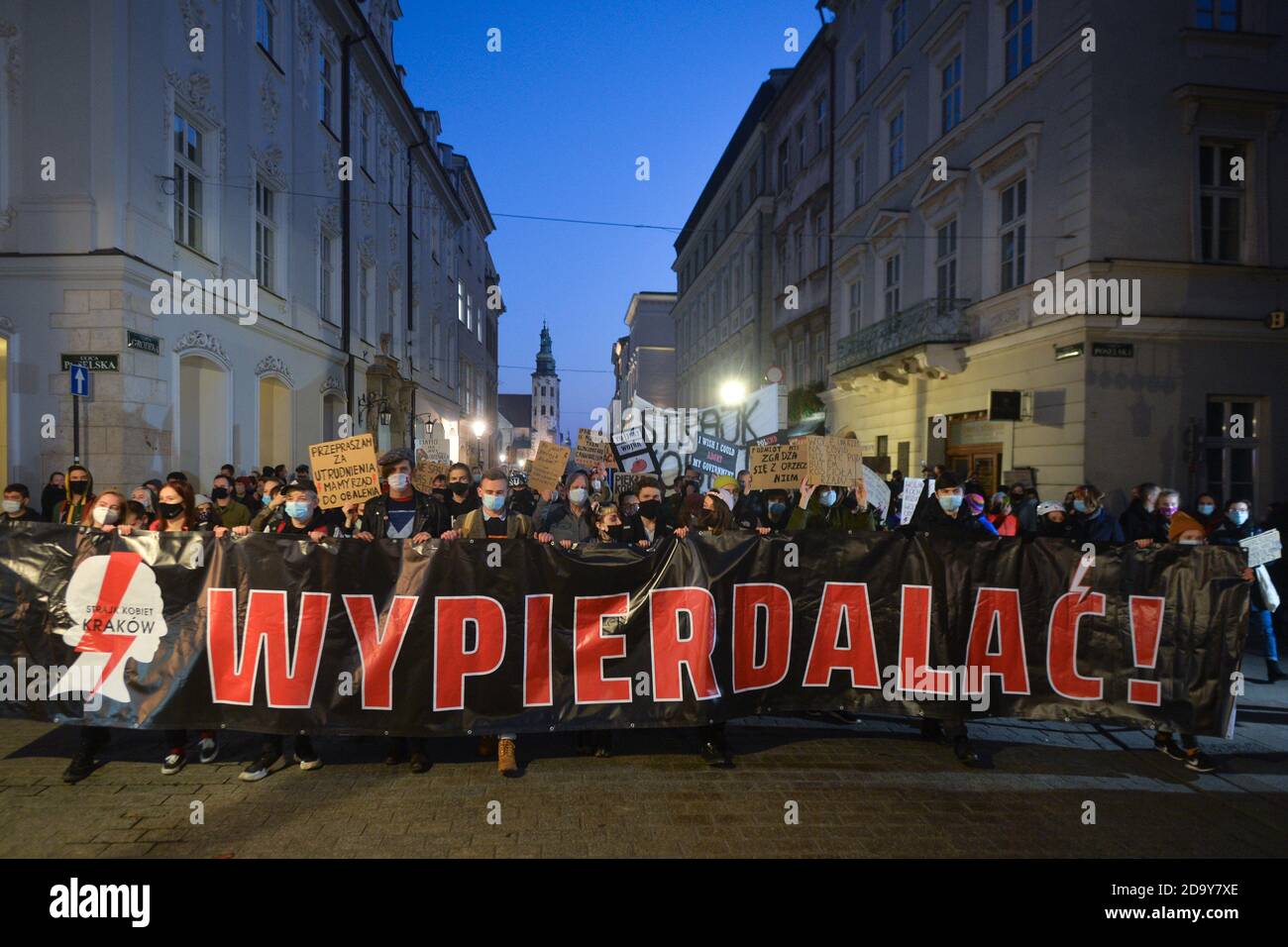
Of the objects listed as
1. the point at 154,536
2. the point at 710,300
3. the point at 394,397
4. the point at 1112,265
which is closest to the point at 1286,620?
the point at 1112,265

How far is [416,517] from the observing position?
20.2ft

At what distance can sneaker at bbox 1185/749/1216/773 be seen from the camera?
4770 millimetres

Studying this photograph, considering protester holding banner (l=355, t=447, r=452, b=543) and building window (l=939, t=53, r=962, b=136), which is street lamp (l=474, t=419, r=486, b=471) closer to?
building window (l=939, t=53, r=962, b=136)

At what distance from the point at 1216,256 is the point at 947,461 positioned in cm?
623

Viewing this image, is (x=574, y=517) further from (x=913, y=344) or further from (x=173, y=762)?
(x=913, y=344)

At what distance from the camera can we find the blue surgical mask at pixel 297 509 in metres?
5.30

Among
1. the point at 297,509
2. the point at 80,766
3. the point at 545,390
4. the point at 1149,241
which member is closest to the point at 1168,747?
the point at 297,509

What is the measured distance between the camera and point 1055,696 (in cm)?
501

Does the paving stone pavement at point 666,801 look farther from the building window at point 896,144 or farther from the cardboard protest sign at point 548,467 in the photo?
the building window at point 896,144

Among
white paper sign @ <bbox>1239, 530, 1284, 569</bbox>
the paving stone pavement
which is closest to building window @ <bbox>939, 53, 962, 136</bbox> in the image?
white paper sign @ <bbox>1239, 530, 1284, 569</bbox>

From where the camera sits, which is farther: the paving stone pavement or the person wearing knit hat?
the person wearing knit hat

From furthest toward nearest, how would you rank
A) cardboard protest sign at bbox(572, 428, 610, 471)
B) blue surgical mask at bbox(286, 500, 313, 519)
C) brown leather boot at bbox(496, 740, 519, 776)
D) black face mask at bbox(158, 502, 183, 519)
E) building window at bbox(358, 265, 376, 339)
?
A: building window at bbox(358, 265, 376, 339)
cardboard protest sign at bbox(572, 428, 610, 471)
blue surgical mask at bbox(286, 500, 313, 519)
black face mask at bbox(158, 502, 183, 519)
brown leather boot at bbox(496, 740, 519, 776)

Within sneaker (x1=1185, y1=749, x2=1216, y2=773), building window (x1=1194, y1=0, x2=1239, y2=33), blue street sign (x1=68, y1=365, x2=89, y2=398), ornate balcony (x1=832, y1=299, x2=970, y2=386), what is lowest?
sneaker (x1=1185, y1=749, x2=1216, y2=773)

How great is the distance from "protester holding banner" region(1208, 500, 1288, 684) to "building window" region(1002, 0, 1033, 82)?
9.71 m
